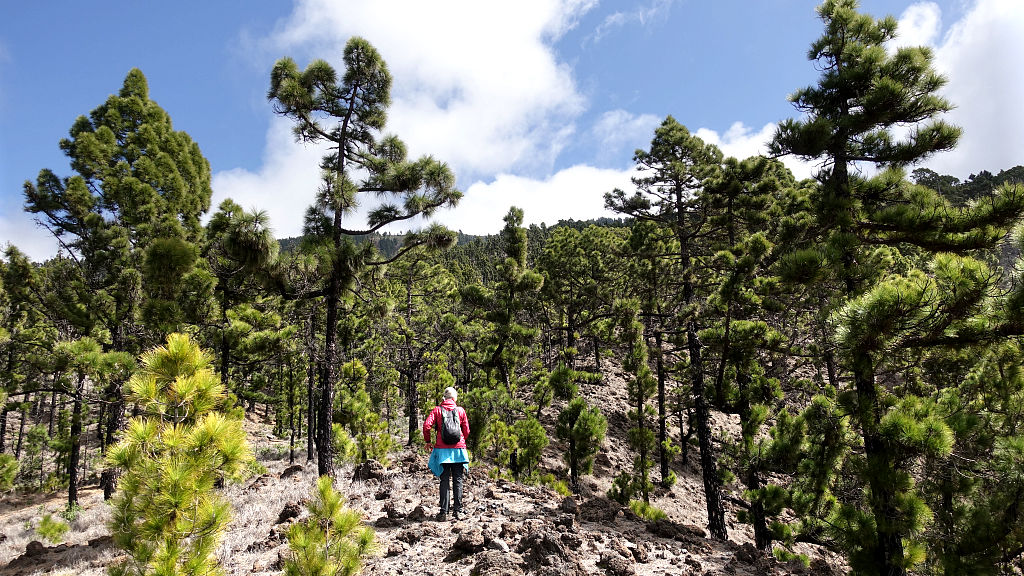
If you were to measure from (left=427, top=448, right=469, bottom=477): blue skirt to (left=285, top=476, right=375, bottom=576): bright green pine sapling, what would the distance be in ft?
6.78

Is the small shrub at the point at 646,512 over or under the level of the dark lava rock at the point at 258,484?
under

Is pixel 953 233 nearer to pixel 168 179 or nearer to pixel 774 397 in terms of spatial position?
pixel 774 397

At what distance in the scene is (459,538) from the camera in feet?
15.8

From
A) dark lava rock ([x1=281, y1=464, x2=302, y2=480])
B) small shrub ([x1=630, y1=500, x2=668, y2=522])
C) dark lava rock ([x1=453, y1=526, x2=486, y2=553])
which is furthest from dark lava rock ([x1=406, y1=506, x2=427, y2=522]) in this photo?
dark lava rock ([x1=281, y1=464, x2=302, y2=480])

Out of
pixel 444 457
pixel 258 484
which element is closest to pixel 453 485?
pixel 444 457

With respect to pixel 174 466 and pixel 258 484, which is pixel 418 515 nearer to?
pixel 174 466

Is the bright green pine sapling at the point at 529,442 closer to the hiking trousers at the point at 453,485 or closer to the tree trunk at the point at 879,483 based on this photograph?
the hiking trousers at the point at 453,485

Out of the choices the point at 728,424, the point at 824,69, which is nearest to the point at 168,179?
the point at 824,69

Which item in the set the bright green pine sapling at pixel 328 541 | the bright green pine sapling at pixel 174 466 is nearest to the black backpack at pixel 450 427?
the bright green pine sapling at pixel 328 541

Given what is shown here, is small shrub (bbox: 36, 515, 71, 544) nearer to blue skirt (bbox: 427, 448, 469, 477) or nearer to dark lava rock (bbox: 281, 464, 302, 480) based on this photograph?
dark lava rock (bbox: 281, 464, 302, 480)

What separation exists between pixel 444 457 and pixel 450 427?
416 millimetres

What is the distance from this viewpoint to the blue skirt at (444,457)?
19.2ft

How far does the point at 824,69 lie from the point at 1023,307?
4.55 meters

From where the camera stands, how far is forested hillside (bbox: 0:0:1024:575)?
3.78 m
